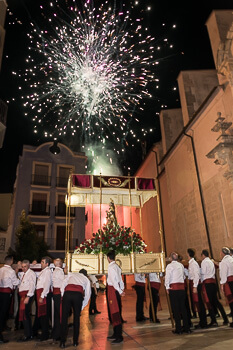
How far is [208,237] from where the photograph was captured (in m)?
11.7

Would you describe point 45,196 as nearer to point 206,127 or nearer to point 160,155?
point 160,155

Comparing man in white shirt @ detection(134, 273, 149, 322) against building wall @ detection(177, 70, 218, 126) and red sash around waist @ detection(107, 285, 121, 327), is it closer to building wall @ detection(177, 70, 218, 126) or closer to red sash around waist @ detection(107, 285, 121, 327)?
red sash around waist @ detection(107, 285, 121, 327)

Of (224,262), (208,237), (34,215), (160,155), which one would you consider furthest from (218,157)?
(34,215)

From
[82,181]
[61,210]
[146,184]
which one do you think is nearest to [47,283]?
[82,181]

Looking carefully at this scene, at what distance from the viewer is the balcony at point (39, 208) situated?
2317cm

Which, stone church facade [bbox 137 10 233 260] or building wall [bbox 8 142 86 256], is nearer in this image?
stone church facade [bbox 137 10 233 260]

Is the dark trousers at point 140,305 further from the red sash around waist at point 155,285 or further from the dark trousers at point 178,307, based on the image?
the dark trousers at point 178,307

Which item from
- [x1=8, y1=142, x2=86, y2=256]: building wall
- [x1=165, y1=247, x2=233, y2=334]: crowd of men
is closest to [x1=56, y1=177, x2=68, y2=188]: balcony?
[x1=8, y1=142, x2=86, y2=256]: building wall

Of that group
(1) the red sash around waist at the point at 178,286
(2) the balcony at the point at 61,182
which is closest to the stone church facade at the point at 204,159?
(1) the red sash around waist at the point at 178,286

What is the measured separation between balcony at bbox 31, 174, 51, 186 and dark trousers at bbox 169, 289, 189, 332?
20.3 meters

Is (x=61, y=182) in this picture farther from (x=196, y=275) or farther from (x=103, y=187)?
(x=196, y=275)

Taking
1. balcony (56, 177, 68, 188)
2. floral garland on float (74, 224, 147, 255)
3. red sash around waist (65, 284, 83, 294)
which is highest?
balcony (56, 177, 68, 188)

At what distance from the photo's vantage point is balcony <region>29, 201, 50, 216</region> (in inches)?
912

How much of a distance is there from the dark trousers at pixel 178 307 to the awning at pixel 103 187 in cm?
315
